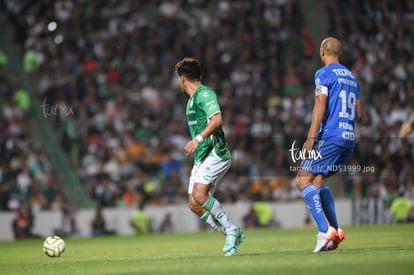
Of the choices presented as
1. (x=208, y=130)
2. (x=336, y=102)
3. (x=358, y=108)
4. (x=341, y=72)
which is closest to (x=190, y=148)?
(x=208, y=130)

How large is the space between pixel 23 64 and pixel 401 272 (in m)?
18.6

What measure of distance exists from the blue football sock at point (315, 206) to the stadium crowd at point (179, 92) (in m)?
9.49

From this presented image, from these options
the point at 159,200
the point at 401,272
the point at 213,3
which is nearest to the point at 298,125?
the point at 159,200

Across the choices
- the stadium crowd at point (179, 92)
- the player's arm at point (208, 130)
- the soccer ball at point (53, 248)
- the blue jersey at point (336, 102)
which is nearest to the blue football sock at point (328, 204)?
the blue jersey at point (336, 102)

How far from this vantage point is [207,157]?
413 inches

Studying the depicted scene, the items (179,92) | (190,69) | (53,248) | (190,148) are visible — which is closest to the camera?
(190,148)

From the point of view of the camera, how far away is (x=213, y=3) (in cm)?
2606

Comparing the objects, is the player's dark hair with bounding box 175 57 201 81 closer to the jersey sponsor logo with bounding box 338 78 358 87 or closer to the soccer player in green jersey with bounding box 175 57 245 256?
the soccer player in green jersey with bounding box 175 57 245 256

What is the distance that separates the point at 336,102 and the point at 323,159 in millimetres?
682

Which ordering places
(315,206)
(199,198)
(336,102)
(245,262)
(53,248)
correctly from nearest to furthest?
(245,262), (315,206), (336,102), (199,198), (53,248)

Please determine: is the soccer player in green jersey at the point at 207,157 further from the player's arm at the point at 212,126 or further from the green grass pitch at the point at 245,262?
the green grass pitch at the point at 245,262

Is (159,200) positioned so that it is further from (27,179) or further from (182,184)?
(27,179)

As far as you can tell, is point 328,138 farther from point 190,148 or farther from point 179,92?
point 179,92

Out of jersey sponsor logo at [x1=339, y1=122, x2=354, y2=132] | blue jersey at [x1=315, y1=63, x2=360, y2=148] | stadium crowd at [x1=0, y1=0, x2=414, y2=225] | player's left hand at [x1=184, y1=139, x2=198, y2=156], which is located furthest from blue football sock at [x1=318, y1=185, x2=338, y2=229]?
stadium crowd at [x1=0, y1=0, x2=414, y2=225]
